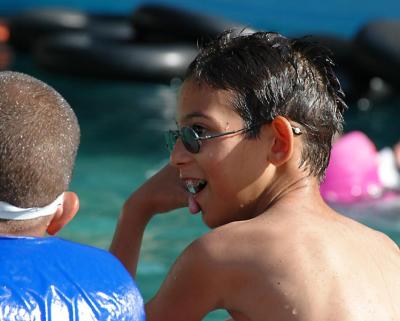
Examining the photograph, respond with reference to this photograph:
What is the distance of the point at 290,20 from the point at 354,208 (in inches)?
167

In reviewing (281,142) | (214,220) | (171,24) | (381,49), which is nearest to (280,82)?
(281,142)

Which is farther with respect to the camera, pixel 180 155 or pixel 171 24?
pixel 171 24

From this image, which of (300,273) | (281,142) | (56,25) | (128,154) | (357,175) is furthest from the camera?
(56,25)

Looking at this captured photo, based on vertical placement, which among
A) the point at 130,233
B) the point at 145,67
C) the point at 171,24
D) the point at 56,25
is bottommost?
the point at 56,25

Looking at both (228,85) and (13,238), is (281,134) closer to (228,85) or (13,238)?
(228,85)

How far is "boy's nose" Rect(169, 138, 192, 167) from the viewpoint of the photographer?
280 centimetres

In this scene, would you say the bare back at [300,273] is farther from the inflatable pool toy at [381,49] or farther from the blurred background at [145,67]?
the inflatable pool toy at [381,49]

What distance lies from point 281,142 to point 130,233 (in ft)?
2.32

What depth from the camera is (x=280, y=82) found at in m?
2.75

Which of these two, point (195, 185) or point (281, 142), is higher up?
point (281, 142)

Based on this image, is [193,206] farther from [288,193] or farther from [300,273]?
[300,273]

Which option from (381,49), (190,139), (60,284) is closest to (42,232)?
(60,284)

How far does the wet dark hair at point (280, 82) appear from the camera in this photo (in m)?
2.73

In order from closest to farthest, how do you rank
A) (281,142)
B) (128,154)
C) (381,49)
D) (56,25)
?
(281,142), (128,154), (381,49), (56,25)
